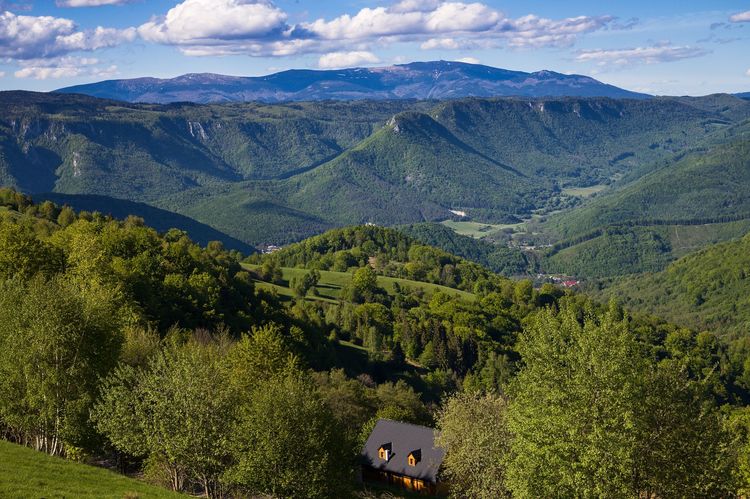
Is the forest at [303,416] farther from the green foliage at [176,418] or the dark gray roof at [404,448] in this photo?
the dark gray roof at [404,448]

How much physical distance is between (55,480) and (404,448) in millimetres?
35589

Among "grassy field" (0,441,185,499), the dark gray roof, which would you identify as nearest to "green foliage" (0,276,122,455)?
"grassy field" (0,441,185,499)

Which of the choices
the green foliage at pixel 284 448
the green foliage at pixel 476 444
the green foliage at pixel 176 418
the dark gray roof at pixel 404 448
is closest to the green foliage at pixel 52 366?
the green foliage at pixel 176 418

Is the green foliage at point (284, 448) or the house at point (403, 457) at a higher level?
the green foliage at point (284, 448)

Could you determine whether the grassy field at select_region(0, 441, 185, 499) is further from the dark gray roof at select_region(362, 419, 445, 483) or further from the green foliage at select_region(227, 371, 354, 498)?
the dark gray roof at select_region(362, 419, 445, 483)

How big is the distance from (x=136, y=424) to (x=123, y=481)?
15.4 ft

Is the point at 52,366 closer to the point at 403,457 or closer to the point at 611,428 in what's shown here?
the point at 611,428

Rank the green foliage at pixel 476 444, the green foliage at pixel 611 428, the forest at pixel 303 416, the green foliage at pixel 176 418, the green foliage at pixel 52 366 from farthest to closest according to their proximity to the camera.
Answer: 1. the green foliage at pixel 476 444
2. the green foliage at pixel 52 366
3. the green foliage at pixel 176 418
4. the forest at pixel 303 416
5. the green foliage at pixel 611 428

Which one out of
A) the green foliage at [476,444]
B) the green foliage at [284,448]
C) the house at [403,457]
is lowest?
the house at [403,457]

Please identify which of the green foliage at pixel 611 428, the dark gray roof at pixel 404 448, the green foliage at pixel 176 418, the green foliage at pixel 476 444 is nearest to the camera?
the green foliage at pixel 611 428

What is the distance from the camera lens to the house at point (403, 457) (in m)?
60.9

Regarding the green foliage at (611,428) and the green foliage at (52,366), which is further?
the green foliage at (52,366)

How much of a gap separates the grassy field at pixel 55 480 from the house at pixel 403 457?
30.4 metres

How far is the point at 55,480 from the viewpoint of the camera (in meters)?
32.9
